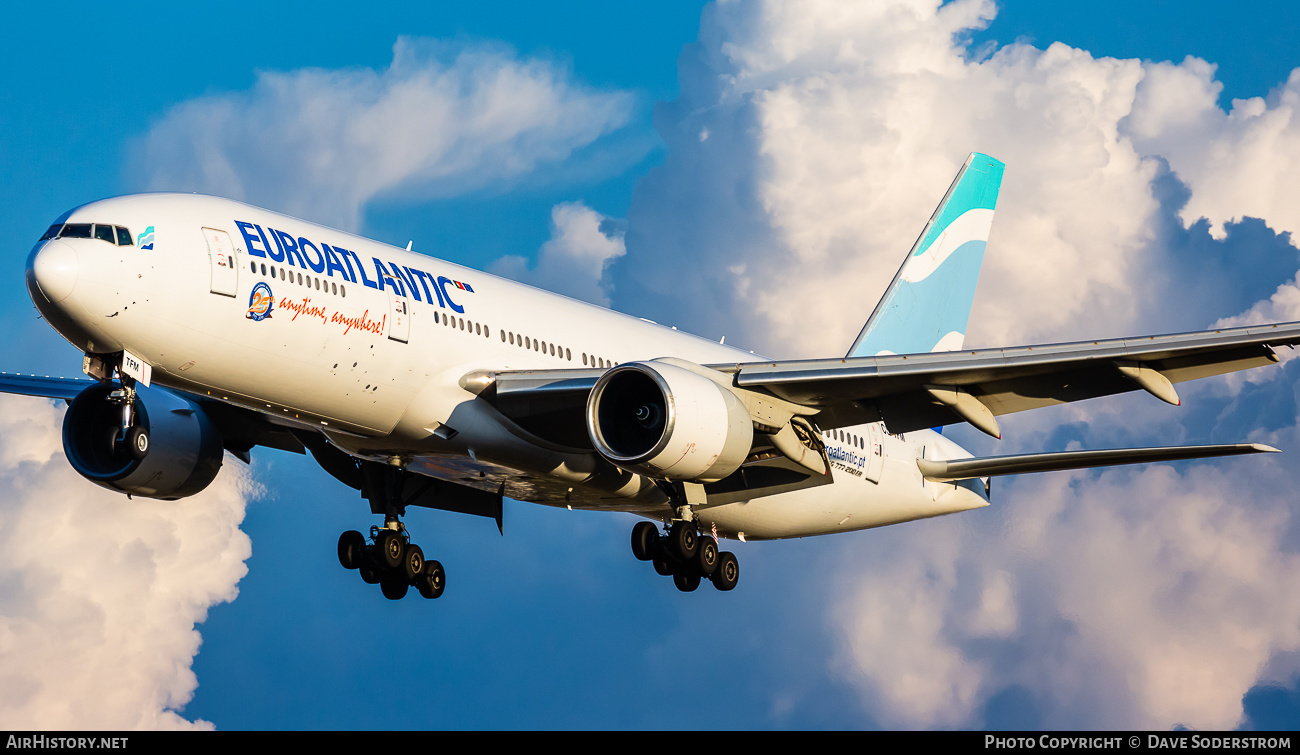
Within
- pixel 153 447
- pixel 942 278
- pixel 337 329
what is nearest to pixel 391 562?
pixel 153 447

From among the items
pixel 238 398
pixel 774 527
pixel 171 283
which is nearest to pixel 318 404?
pixel 238 398

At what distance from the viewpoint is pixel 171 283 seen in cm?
1942

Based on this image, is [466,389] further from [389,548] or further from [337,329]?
[389,548]

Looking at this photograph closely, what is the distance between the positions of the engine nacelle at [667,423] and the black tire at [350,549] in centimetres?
726

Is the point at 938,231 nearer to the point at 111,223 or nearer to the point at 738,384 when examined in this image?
the point at 738,384

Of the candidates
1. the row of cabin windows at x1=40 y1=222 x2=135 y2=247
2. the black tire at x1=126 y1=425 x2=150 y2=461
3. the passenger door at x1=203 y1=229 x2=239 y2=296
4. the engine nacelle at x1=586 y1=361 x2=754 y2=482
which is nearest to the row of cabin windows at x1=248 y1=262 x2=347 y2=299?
the passenger door at x1=203 y1=229 x2=239 y2=296

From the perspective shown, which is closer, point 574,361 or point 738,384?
point 738,384

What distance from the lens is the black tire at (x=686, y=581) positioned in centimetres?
2678

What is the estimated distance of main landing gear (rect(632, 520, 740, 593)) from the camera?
85.9ft

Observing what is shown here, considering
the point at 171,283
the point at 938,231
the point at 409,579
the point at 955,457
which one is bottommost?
the point at 409,579

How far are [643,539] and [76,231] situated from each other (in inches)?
547

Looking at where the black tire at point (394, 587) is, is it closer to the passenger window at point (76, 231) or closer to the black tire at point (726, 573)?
the black tire at point (726, 573)

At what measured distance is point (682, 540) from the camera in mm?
26094
